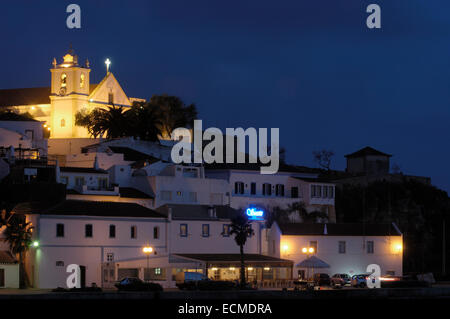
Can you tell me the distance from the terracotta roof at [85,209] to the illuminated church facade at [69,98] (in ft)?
145

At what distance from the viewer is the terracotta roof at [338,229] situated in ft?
339

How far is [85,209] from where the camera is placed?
9219cm

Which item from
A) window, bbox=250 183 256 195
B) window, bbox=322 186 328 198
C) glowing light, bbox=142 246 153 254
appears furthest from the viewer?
window, bbox=322 186 328 198

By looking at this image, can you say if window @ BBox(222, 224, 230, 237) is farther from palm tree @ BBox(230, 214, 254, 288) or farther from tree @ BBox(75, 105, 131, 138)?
tree @ BBox(75, 105, 131, 138)

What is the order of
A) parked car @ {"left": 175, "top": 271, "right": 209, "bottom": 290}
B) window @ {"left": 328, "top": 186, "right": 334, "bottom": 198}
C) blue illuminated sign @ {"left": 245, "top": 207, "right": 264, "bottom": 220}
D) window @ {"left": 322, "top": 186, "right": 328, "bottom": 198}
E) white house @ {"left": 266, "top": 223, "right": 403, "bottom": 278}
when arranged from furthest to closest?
window @ {"left": 328, "top": 186, "right": 334, "bottom": 198}
window @ {"left": 322, "top": 186, "right": 328, "bottom": 198}
blue illuminated sign @ {"left": 245, "top": 207, "right": 264, "bottom": 220}
white house @ {"left": 266, "top": 223, "right": 403, "bottom": 278}
parked car @ {"left": 175, "top": 271, "right": 209, "bottom": 290}

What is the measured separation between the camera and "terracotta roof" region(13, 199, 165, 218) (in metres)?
90.6

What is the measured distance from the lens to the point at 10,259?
8875 centimetres

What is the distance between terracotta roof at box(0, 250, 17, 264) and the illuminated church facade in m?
50.0

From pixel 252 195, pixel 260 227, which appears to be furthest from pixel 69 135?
pixel 260 227

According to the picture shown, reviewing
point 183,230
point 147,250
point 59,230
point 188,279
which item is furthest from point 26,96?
point 188,279

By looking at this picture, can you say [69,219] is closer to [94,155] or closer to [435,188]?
[94,155]

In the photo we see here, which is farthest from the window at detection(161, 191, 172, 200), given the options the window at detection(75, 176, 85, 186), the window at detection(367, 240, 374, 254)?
the window at detection(367, 240, 374, 254)

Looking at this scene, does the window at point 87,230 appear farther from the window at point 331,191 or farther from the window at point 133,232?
the window at point 331,191

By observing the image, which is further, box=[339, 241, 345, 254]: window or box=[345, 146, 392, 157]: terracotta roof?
box=[345, 146, 392, 157]: terracotta roof
